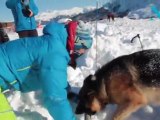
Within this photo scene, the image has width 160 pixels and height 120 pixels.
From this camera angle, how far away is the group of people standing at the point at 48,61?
383 cm

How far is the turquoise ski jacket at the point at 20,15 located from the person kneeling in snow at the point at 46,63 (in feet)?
9.29

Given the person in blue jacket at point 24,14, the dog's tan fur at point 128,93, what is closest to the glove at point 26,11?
the person in blue jacket at point 24,14

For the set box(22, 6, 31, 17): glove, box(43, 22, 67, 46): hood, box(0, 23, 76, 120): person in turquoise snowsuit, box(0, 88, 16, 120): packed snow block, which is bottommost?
box(0, 88, 16, 120): packed snow block

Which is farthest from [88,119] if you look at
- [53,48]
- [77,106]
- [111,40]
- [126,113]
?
[111,40]

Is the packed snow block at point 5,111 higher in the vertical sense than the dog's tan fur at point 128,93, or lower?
higher

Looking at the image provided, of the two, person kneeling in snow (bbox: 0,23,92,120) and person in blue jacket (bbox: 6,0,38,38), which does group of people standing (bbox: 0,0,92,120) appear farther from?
person in blue jacket (bbox: 6,0,38,38)

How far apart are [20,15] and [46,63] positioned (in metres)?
3.27

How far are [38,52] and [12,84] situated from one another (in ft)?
1.87

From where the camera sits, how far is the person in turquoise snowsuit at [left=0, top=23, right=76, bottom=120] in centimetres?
382

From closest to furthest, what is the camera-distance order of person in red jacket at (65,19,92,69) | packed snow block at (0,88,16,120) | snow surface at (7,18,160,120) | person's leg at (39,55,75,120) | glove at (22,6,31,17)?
packed snow block at (0,88,16,120) < person's leg at (39,55,75,120) < person in red jacket at (65,19,92,69) < snow surface at (7,18,160,120) < glove at (22,6,31,17)

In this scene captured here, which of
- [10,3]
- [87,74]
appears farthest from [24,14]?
[87,74]

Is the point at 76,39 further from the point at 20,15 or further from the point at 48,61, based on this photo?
the point at 20,15

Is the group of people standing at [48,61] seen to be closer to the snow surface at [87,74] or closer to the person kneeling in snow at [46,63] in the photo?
the person kneeling in snow at [46,63]

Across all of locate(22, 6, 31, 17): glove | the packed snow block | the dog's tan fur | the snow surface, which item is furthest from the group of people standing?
locate(22, 6, 31, 17): glove
